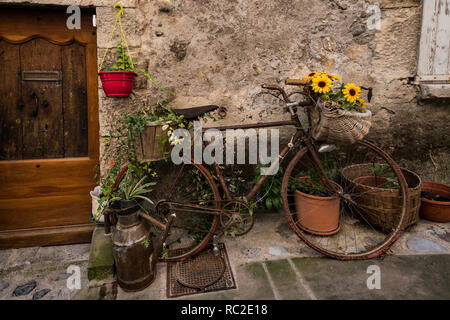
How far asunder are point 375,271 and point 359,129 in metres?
1.18

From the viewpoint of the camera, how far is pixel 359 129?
7.76 feet

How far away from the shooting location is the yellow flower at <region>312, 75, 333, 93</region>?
243cm

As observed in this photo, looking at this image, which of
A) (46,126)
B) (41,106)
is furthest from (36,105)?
(46,126)

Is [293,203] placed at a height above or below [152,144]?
below

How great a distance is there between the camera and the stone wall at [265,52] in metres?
2.85

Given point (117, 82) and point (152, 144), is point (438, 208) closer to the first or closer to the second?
point (152, 144)

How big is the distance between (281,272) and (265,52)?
2.21 m

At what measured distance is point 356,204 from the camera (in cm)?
277

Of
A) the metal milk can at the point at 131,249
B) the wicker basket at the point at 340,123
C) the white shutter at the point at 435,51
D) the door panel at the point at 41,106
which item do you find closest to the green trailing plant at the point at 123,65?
the door panel at the point at 41,106

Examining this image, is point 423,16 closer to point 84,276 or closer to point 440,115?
point 440,115

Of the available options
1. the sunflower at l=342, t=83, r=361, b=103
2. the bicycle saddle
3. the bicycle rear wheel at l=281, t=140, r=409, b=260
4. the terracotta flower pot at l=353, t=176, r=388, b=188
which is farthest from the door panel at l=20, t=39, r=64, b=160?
the terracotta flower pot at l=353, t=176, r=388, b=188

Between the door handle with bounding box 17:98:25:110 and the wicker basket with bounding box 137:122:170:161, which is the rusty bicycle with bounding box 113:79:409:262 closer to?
the wicker basket with bounding box 137:122:170:161

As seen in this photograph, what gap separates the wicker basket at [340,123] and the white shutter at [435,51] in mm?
1436

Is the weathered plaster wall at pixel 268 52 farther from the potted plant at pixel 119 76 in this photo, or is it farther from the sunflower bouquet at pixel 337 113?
the sunflower bouquet at pixel 337 113
